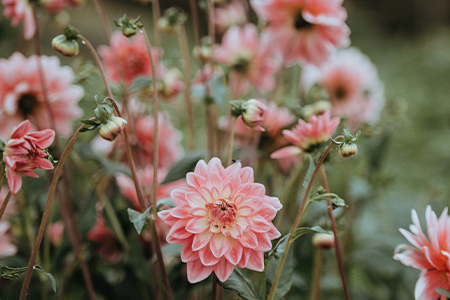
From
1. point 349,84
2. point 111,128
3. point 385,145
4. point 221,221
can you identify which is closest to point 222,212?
point 221,221

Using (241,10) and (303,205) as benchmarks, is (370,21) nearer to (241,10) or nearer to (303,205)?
(241,10)

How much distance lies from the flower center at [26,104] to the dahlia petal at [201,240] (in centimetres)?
36

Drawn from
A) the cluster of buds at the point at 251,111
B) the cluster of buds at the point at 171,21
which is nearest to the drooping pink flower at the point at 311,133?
the cluster of buds at the point at 251,111

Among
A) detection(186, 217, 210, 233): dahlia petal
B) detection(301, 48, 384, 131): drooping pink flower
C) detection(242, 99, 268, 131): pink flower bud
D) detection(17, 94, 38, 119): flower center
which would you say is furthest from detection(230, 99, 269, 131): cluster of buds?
detection(301, 48, 384, 131): drooping pink flower

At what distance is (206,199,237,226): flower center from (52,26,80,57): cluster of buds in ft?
0.66

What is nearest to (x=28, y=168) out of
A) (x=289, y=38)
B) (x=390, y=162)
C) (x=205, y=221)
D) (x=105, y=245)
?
(x=205, y=221)

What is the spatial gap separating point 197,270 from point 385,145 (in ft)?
1.59

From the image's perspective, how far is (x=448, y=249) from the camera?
39 cm

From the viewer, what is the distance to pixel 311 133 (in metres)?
0.41

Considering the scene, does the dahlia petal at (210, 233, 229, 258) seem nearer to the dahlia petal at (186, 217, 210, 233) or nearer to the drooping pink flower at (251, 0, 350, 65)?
the dahlia petal at (186, 217, 210, 233)

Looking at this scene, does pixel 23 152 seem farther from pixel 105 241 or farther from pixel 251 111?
pixel 105 241

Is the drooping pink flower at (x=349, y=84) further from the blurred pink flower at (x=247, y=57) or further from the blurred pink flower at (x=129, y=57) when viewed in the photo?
the blurred pink flower at (x=129, y=57)

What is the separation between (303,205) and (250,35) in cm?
40

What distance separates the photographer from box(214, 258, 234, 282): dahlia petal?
0.33 meters
